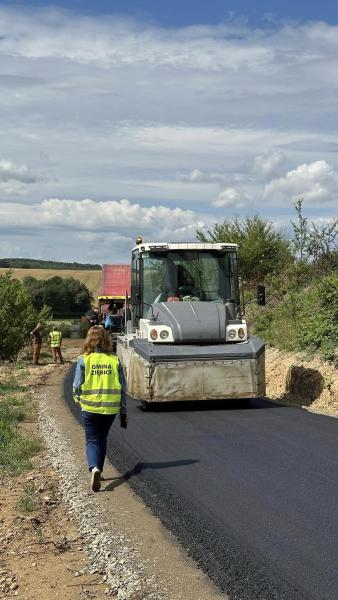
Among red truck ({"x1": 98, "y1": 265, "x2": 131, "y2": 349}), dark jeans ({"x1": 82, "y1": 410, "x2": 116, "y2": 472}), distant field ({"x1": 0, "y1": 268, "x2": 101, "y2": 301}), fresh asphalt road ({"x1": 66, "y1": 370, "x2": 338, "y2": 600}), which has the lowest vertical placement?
fresh asphalt road ({"x1": 66, "y1": 370, "x2": 338, "y2": 600})

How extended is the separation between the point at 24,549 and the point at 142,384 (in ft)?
22.8

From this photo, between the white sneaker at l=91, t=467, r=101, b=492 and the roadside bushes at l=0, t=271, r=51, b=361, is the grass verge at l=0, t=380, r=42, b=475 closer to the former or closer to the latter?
the white sneaker at l=91, t=467, r=101, b=492

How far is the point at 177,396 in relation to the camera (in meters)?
13.1

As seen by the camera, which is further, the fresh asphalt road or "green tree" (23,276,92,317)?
"green tree" (23,276,92,317)

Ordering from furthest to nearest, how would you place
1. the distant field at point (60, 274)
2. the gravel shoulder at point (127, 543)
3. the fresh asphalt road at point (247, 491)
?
the distant field at point (60, 274)
the fresh asphalt road at point (247, 491)
the gravel shoulder at point (127, 543)

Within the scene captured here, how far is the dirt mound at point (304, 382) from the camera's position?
48.8ft

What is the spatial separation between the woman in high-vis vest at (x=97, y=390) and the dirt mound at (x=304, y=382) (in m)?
6.12

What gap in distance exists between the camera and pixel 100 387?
26.9ft

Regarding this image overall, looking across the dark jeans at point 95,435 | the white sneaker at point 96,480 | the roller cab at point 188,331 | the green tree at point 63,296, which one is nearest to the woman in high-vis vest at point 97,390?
the dark jeans at point 95,435

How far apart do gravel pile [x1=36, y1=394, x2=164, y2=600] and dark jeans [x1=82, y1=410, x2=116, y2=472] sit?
336 mm

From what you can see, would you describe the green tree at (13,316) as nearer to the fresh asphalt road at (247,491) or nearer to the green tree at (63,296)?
the fresh asphalt road at (247,491)

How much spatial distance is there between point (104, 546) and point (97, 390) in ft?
7.39

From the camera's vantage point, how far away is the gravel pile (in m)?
5.27

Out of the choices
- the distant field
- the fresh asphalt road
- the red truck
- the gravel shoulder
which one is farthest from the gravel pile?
the distant field
